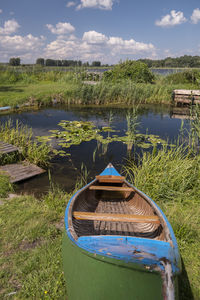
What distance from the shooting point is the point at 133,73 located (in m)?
20.6

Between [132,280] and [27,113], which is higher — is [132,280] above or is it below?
below

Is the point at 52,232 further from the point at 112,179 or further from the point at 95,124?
the point at 95,124

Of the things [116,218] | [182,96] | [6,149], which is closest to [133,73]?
[182,96]

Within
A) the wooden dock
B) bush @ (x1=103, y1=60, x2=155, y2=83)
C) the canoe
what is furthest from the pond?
bush @ (x1=103, y1=60, x2=155, y2=83)

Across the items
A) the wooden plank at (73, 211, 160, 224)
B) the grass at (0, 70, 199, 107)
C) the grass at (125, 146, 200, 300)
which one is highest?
the grass at (0, 70, 199, 107)

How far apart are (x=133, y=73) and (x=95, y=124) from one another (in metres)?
11.5

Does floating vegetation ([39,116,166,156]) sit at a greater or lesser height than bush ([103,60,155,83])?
lesser

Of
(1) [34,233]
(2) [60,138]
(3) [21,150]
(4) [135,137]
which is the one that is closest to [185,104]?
(4) [135,137]

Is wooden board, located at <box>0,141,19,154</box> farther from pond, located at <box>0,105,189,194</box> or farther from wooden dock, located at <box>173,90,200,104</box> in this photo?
wooden dock, located at <box>173,90,200,104</box>

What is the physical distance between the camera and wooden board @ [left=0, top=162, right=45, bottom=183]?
5828mm

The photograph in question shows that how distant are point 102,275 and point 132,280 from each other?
265 millimetres

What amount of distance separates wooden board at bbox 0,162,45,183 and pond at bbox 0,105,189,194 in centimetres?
18

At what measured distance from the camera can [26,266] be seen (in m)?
2.91

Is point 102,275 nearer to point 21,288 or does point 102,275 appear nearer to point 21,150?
point 21,288
